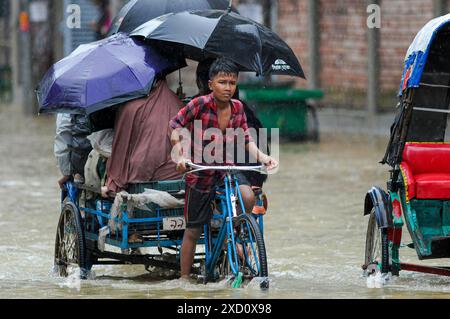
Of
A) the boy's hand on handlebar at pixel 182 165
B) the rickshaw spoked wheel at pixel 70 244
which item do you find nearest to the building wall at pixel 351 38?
the rickshaw spoked wheel at pixel 70 244

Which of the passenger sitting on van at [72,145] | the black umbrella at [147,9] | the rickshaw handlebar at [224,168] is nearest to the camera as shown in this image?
the rickshaw handlebar at [224,168]

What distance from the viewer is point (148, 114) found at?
347 inches

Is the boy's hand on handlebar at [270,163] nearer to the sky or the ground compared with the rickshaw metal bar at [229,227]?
nearer to the sky

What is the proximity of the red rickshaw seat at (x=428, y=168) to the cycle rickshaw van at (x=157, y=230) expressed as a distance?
101 cm

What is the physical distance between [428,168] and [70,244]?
2.60 m

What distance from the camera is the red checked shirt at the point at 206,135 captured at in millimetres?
8297

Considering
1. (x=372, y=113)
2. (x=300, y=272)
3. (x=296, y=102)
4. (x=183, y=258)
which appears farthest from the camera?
(x=372, y=113)

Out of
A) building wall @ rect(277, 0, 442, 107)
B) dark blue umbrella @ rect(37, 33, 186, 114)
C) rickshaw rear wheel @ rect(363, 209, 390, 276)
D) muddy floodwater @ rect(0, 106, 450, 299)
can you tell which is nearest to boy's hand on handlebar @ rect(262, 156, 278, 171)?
muddy floodwater @ rect(0, 106, 450, 299)

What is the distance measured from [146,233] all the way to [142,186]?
0.32m

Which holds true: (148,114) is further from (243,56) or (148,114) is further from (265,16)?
(265,16)

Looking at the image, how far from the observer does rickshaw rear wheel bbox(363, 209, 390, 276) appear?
27.7 ft

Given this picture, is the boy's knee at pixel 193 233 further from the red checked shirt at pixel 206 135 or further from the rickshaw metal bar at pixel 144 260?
the rickshaw metal bar at pixel 144 260

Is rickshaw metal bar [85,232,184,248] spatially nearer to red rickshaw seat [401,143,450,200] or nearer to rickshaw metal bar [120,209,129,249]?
rickshaw metal bar [120,209,129,249]
